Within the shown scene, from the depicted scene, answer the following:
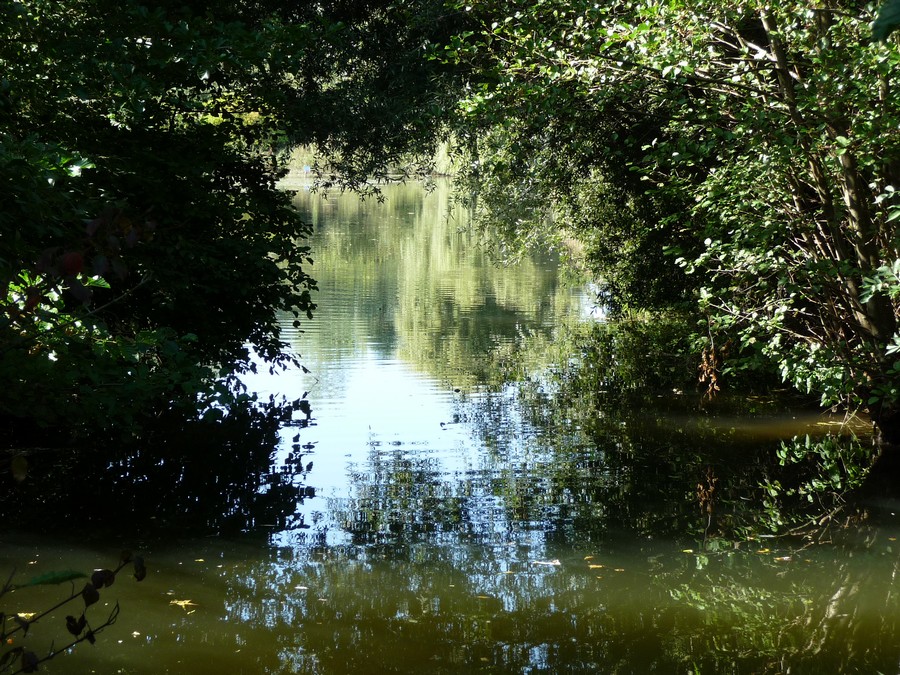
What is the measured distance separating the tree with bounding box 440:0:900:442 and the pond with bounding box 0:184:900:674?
149 cm

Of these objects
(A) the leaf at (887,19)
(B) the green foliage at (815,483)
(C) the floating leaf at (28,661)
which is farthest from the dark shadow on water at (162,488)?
(A) the leaf at (887,19)

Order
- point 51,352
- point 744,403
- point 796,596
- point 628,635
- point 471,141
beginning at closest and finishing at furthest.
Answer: point 628,635, point 796,596, point 51,352, point 744,403, point 471,141

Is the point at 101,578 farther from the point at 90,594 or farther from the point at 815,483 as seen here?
the point at 815,483

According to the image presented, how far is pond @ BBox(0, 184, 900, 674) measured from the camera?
543 cm

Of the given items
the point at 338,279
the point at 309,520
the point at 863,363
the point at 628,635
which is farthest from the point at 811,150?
the point at 338,279

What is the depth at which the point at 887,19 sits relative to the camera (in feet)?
5.72

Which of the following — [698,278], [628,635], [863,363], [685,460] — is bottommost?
[628,635]

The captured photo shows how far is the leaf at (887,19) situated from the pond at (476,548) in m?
4.22

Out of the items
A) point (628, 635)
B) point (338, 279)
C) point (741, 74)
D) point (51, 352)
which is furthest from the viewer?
point (338, 279)

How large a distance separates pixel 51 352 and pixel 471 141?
748cm

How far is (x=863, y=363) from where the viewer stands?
861 centimetres

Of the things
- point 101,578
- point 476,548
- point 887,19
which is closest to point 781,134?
point 476,548

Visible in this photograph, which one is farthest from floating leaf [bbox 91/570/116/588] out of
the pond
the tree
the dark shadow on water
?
the tree

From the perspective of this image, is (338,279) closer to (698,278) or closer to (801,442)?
(698,278)
